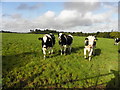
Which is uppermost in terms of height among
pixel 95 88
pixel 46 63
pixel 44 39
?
pixel 44 39

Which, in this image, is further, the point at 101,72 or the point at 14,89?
the point at 101,72

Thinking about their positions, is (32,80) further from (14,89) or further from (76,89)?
(76,89)

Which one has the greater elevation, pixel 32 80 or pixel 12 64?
pixel 12 64

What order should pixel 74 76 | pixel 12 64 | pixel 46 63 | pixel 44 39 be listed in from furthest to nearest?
pixel 44 39
pixel 46 63
pixel 12 64
pixel 74 76

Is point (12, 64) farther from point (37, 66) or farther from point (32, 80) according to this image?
point (32, 80)

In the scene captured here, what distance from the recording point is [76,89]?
24.6 ft

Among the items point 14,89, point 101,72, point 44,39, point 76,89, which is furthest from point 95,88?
point 44,39

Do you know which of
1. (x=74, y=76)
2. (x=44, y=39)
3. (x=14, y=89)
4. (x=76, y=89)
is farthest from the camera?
(x=44, y=39)

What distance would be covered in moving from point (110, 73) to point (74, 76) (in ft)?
10.6

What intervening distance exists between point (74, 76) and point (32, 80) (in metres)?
2.83

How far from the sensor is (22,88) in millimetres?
6973

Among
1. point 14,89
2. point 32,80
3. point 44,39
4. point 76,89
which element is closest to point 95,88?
point 76,89

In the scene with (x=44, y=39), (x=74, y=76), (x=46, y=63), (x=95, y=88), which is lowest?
(x=95, y=88)

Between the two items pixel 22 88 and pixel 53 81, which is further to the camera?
pixel 53 81
